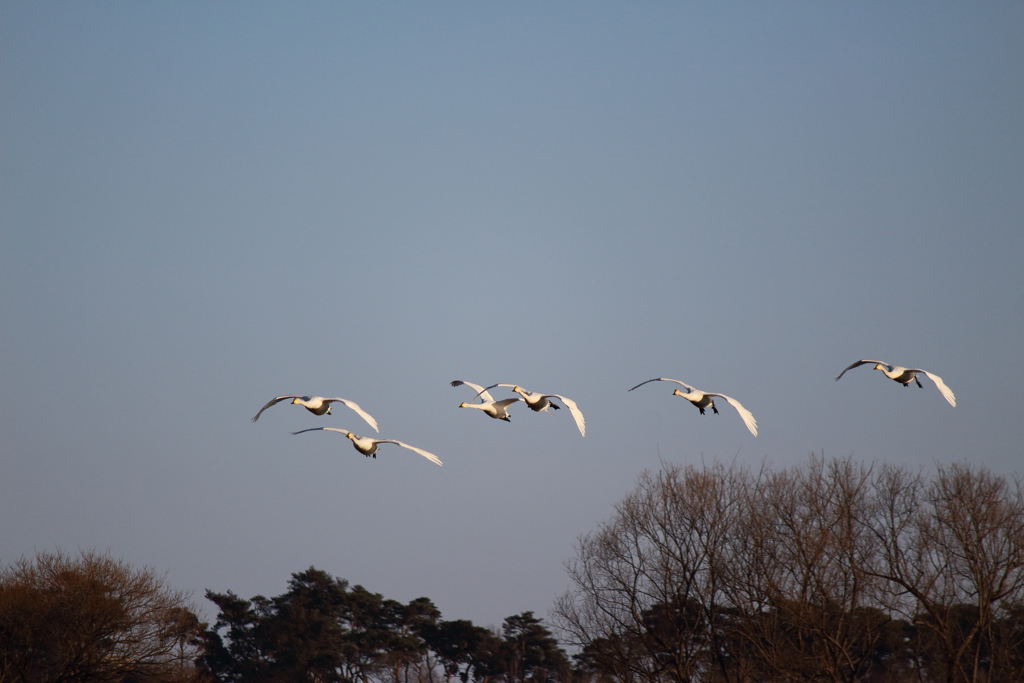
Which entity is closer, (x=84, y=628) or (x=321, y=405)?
(x=321, y=405)

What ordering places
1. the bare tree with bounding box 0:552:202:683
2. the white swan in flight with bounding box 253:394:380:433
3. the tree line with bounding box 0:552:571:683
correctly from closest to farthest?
the white swan in flight with bounding box 253:394:380:433 < the bare tree with bounding box 0:552:202:683 < the tree line with bounding box 0:552:571:683

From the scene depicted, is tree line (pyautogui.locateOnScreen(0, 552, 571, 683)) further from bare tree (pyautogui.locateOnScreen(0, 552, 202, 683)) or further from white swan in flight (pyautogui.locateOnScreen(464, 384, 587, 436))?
white swan in flight (pyautogui.locateOnScreen(464, 384, 587, 436))

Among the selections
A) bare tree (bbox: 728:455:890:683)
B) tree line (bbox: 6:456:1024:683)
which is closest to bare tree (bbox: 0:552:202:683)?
tree line (bbox: 6:456:1024:683)

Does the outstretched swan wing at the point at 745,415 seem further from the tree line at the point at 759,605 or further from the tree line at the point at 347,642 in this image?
the tree line at the point at 347,642

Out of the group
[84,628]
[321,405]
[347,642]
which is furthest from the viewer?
[347,642]

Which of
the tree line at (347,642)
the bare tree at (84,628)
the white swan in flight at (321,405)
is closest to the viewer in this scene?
the white swan in flight at (321,405)

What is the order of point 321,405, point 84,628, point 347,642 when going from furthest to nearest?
point 347,642 < point 84,628 < point 321,405

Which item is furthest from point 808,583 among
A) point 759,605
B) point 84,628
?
point 84,628

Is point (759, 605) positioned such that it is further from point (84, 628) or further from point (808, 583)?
point (84, 628)

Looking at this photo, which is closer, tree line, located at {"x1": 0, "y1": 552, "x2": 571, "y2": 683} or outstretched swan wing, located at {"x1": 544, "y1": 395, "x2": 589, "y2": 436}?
outstretched swan wing, located at {"x1": 544, "y1": 395, "x2": 589, "y2": 436}

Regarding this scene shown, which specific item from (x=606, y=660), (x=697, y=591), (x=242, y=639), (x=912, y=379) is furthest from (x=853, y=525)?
(x=242, y=639)

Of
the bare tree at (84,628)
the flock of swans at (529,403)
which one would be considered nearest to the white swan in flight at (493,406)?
the flock of swans at (529,403)

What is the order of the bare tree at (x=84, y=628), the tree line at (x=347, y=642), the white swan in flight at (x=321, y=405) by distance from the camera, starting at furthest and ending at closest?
the tree line at (x=347, y=642) → the bare tree at (x=84, y=628) → the white swan in flight at (x=321, y=405)

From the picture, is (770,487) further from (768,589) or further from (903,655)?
(903,655)
